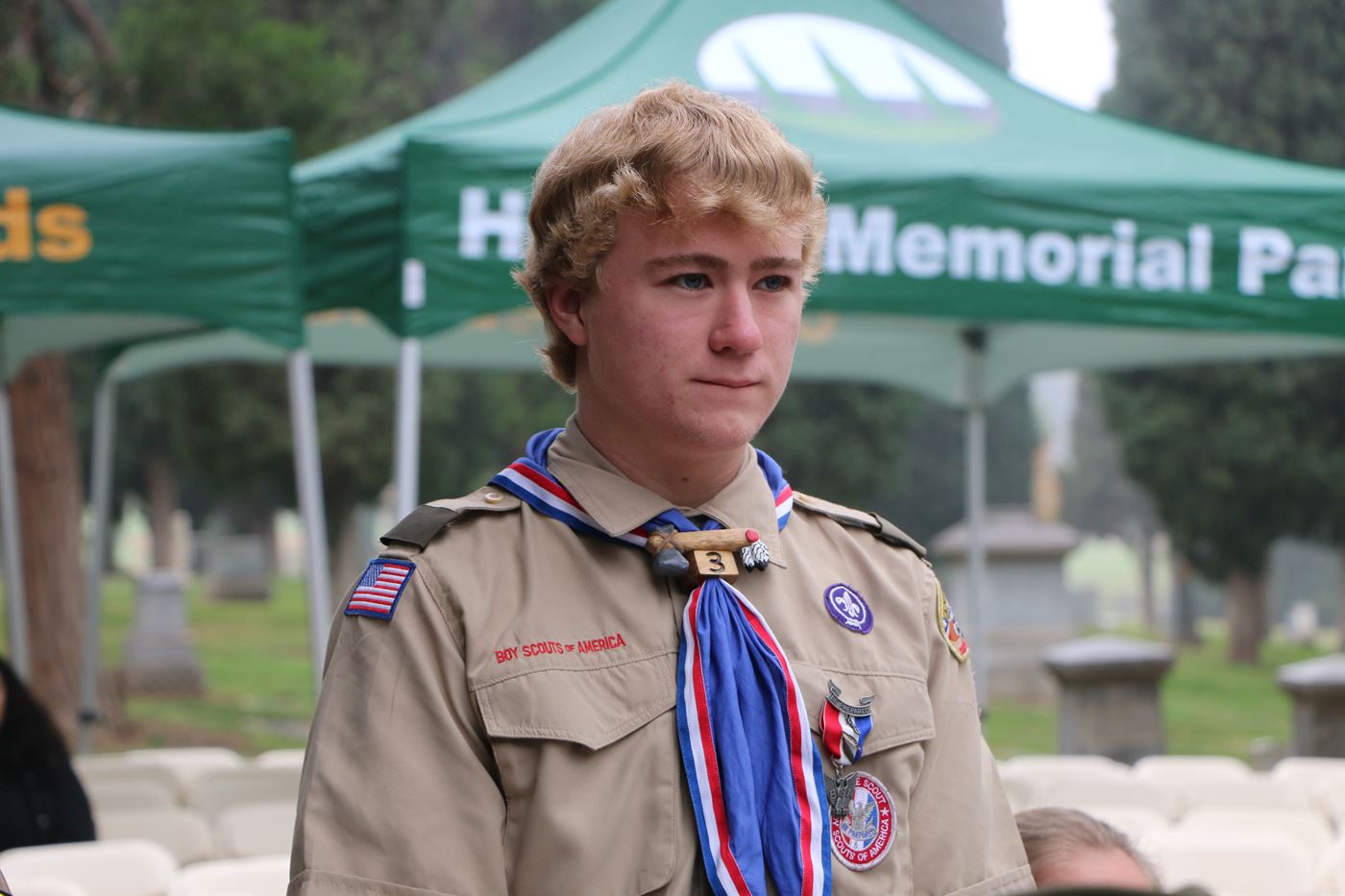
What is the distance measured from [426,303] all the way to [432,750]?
312 cm

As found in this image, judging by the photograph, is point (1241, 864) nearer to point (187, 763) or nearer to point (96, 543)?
point (187, 763)

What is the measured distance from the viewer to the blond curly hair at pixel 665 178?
5.10ft

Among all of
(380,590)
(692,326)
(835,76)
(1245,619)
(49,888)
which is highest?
(835,76)

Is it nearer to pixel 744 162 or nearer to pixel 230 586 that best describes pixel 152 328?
pixel 744 162

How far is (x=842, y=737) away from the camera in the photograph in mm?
1598

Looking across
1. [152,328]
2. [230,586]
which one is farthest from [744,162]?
[230,586]

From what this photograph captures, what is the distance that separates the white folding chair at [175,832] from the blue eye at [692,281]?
3756 millimetres

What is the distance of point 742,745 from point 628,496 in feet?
0.91

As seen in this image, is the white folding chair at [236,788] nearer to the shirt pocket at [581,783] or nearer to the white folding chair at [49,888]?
the white folding chair at [49,888]

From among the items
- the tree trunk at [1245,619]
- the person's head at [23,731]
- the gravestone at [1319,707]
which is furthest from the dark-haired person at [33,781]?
the tree trunk at [1245,619]

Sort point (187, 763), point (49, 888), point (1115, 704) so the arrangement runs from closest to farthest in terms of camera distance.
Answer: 1. point (49, 888)
2. point (187, 763)
3. point (1115, 704)

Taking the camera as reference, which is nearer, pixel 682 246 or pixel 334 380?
pixel 682 246

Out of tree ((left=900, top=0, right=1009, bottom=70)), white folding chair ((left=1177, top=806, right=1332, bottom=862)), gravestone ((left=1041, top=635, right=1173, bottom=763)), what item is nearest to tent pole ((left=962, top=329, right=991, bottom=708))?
gravestone ((left=1041, top=635, right=1173, bottom=763))

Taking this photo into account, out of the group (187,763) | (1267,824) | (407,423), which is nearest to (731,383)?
(407,423)
